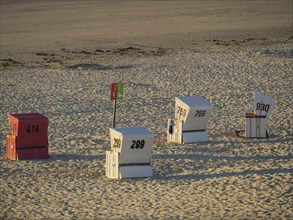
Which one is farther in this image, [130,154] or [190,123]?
[190,123]

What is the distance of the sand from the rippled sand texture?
0.03 metres

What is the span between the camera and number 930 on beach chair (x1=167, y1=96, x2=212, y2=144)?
49.3 ft

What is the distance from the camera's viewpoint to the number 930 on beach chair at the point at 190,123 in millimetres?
15031

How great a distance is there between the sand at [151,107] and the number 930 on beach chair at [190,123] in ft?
0.63

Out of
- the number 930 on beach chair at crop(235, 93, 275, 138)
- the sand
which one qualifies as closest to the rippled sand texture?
the sand

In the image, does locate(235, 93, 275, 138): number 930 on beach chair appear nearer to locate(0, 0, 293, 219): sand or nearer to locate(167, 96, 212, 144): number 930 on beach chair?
locate(0, 0, 293, 219): sand

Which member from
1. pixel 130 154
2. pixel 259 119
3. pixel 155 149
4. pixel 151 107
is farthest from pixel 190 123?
pixel 151 107

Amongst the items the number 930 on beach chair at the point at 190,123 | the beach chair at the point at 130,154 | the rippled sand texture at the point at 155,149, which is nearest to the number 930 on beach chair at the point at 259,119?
the rippled sand texture at the point at 155,149

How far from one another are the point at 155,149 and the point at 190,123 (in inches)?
32.3

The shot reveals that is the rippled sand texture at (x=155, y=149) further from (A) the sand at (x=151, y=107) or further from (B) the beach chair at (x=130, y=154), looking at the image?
(B) the beach chair at (x=130, y=154)

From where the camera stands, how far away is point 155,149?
14828 mm

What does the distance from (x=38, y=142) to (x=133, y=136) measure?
2137 millimetres

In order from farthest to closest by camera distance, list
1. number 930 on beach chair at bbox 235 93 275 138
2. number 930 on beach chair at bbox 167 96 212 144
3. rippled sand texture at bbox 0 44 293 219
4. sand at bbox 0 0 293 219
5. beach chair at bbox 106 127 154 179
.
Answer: number 930 on beach chair at bbox 235 93 275 138, number 930 on beach chair at bbox 167 96 212 144, beach chair at bbox 106 127 154 179, sand at bbox 0 0 293 219, rippled sand texture at bbox 0 44 293 219

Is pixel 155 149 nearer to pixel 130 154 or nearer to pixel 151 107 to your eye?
pixel 130 154
